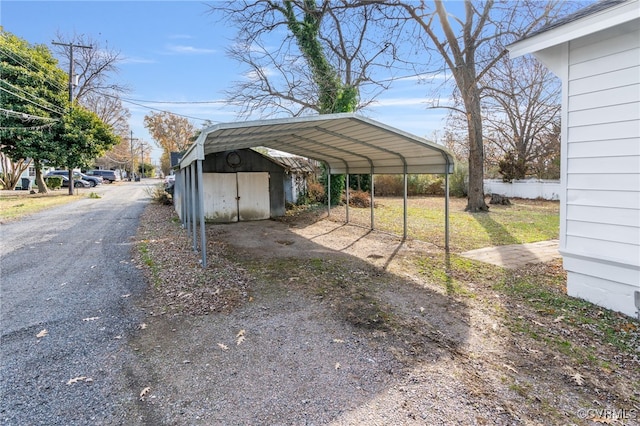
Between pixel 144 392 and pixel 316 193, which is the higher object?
pixel 316 193

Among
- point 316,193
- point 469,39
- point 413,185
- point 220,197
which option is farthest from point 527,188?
point 220,197

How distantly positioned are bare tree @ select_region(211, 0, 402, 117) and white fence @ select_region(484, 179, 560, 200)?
11.0 m

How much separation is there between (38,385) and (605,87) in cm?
636

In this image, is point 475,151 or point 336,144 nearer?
point 336,144

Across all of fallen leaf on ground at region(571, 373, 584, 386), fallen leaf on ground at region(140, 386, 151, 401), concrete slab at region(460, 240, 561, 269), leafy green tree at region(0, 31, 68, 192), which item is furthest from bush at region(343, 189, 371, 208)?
leafy green tree at region(0, 31, 68, 192)

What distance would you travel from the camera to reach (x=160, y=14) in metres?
10.4

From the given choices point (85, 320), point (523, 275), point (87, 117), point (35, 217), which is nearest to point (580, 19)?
point (523, 275)

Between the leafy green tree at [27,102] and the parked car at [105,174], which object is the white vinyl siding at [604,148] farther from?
the parked car at [105,174]

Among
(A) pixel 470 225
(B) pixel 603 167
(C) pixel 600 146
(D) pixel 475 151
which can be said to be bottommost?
(A) pixel 470 225

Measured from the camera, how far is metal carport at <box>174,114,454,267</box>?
5738 millimetres

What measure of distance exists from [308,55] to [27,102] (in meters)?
15.8

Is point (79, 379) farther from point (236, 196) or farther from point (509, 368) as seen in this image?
point (236, 196)

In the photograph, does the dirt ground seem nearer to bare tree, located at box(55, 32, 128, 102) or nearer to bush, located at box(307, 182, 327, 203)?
bush, located at box(307, 182, 327, 203)

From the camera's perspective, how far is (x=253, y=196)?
12539 millimetres
